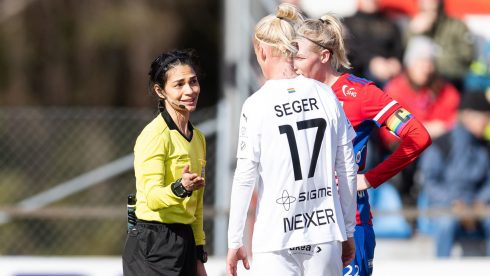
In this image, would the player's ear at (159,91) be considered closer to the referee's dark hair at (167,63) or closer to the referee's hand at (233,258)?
the referee's dark hair at (167,63)

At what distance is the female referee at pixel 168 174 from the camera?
194 inches

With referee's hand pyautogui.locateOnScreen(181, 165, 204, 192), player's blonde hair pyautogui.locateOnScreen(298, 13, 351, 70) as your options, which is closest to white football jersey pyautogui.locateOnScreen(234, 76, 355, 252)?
referee's hand pyautogui.locateOnScreen(181, 165, 204, 192)

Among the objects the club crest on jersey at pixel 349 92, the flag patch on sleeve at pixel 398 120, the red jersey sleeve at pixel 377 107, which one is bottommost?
the flag patch on sleeve at pixel 398 120

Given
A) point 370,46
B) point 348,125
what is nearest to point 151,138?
point 348,125

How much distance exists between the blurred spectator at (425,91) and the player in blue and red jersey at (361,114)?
488 centimetres

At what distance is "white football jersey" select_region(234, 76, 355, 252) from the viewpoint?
4.57 metres

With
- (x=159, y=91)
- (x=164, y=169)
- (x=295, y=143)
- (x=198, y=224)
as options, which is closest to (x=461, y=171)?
(x=198, y=224)

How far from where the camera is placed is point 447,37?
1048 cm

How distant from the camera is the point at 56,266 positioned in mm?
8211

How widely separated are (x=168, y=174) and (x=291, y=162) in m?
0.70

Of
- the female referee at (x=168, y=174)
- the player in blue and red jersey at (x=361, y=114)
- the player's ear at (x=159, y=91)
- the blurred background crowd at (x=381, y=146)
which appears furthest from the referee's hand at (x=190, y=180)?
the blurred background crowd at (x=381, y=146)

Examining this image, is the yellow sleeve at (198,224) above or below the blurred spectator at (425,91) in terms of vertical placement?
above

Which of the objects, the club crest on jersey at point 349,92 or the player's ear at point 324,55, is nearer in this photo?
the player's ear at point 324,55

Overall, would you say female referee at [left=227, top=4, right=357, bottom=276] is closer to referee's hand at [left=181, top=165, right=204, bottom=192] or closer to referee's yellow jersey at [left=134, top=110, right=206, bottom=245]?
referee's hand at [left=181, top=165, right=204, bottom=192]
